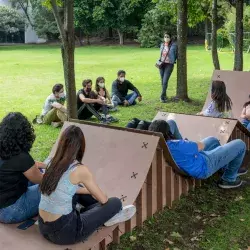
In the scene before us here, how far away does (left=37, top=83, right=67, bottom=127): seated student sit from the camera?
349 inches

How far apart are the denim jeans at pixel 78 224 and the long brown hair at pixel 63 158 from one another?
27 cm

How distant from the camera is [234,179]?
5344 millimetres

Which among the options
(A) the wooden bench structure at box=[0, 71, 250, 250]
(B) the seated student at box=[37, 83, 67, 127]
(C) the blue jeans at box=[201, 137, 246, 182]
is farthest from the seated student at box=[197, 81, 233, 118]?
(B) the seated student at box=[37, 83, 67, 127]

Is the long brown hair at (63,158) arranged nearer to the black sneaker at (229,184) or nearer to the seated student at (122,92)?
the black sneaker at (229,184)

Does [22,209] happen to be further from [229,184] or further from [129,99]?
[129,99]

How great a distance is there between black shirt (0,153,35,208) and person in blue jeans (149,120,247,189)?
5.16 feet

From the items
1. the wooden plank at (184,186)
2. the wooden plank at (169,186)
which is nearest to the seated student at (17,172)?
the wooden plank at (169,186)

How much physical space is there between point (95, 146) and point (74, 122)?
0.54m

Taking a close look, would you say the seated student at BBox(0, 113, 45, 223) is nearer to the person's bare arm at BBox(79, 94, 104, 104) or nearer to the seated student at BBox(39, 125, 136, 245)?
the seated student at BBox(39, 125, 136, 245)

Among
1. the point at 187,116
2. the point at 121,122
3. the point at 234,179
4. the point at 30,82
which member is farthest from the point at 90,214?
the point at 30,82

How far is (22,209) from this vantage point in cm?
382

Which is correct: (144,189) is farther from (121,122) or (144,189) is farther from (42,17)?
(42,17)

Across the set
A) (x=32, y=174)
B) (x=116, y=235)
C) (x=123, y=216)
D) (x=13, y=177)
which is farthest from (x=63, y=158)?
(x=116, y=235)

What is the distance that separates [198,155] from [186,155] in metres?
0.17
